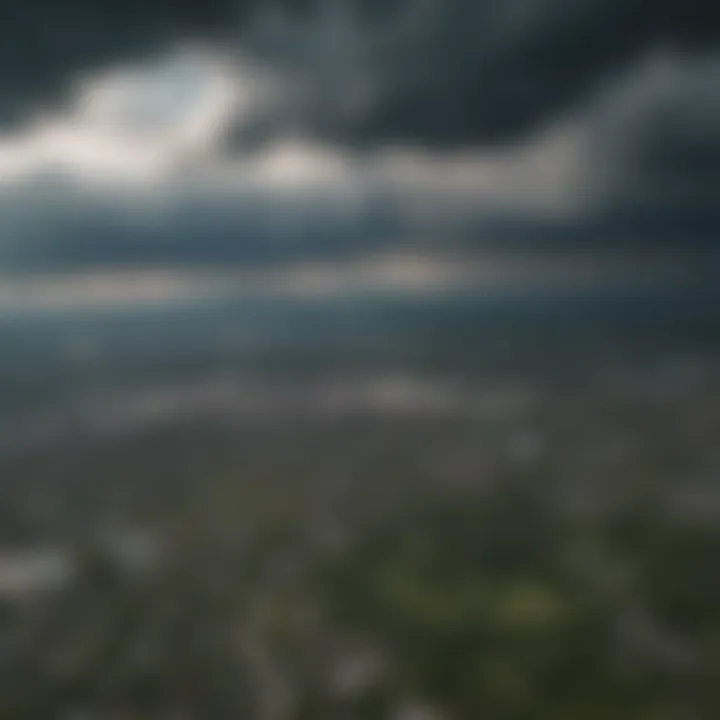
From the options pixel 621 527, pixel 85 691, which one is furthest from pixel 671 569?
pixel 85 691

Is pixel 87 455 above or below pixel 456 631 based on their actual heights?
above

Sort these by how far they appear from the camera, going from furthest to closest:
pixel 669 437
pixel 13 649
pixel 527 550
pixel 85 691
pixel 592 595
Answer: pixel 669 437
pixel 527 550
pixel 592 595
pixel 13 649
pixel 85 691

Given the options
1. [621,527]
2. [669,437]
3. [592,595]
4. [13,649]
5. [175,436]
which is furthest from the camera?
[175,436]

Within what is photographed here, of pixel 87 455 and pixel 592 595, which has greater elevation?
pixel 87 455

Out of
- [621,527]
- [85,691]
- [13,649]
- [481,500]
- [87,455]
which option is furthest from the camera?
[87,455]

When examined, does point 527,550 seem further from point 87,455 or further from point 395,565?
point 87,455

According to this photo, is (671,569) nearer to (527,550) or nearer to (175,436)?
(527,550)

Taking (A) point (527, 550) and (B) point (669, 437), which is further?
(B) point (669, 437)

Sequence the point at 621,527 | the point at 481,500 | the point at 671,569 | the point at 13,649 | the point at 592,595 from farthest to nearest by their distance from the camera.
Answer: the point at 481,500 → the point at 621,527 → the point at 671,569 → the point at 592,595 → the point at 13,649

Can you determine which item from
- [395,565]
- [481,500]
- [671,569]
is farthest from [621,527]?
[395,565]
